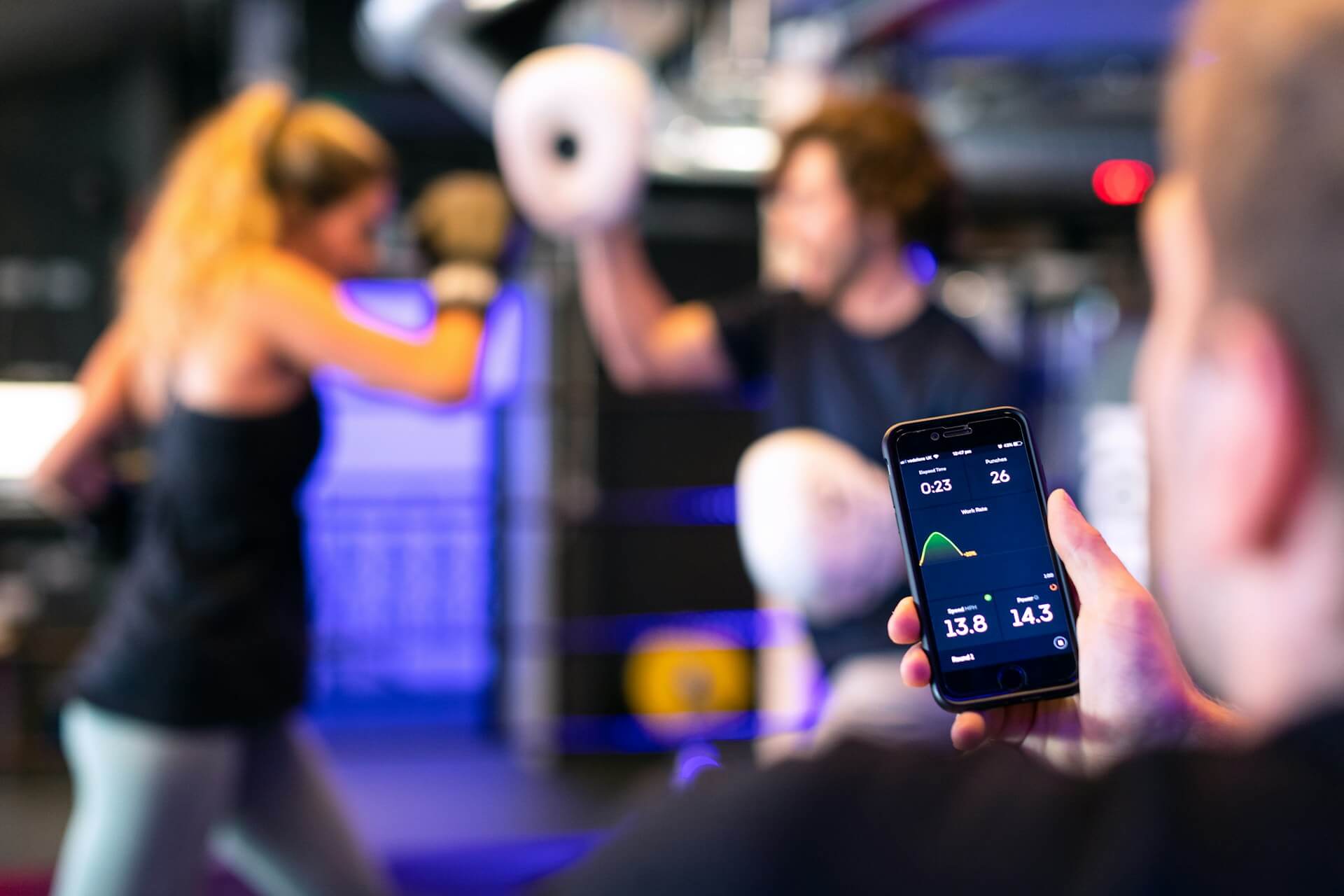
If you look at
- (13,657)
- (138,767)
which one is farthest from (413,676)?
Result: (138,767)

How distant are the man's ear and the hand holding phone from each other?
15 cm

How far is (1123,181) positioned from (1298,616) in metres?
5.28

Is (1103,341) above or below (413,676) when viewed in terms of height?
above

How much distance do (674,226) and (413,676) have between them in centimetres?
182

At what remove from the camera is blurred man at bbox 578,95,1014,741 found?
5.56 feet

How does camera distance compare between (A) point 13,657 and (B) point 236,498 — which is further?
(A) point 13,657

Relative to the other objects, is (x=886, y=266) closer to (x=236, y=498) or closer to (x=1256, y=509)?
(x=236, y=498)

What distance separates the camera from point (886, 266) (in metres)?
1.86

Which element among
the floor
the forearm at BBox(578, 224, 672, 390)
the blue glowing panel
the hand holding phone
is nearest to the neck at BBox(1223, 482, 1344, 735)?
the hand holding phone

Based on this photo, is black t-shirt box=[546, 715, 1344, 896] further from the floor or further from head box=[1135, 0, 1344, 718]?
the floor

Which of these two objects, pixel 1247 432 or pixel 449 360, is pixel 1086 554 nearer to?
pixel 1247 432

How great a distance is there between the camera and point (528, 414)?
13.8 ft

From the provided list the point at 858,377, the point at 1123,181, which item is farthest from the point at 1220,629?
the point at 1123,181

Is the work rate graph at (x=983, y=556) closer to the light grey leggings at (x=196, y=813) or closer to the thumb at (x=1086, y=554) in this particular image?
the thumb at (x=1086, y=554)
